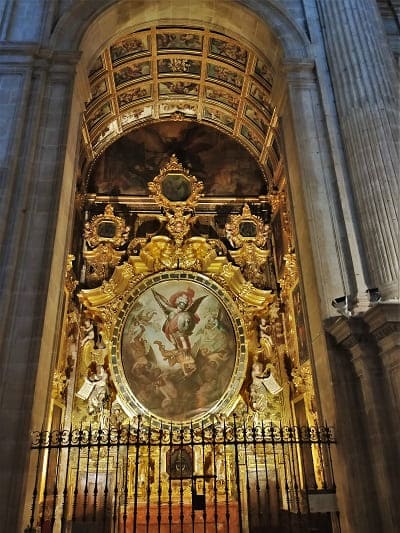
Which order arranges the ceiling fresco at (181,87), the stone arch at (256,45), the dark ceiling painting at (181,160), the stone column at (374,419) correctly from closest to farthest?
the stone column at (374,419) → the stone arch at (256,45) → the ceiling fresco at (181,87) → the dark ceiling painting at (181,160)

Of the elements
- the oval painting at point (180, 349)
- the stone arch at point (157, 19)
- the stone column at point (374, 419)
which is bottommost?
the stone column at point (374, 419)

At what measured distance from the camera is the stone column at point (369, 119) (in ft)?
23.2

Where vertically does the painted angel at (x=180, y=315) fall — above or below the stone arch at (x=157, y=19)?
below

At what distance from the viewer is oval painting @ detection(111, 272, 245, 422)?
11906mm

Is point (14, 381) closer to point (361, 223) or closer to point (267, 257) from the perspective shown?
point (361, 223)

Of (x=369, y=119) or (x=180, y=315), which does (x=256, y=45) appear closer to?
(x=369, y=119)

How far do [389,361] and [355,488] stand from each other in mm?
1675

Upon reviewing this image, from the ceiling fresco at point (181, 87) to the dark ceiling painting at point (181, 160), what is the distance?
442 mm

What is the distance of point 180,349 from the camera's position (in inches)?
493

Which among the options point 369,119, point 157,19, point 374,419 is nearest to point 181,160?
point 157,19

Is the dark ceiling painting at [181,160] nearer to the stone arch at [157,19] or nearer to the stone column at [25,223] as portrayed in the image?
the stone arch at [157,19]

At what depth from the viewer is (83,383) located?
1202cm

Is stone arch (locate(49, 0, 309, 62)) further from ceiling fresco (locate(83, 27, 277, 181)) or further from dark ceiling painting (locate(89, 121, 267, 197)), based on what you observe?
dark ceiling painting (locate(89, 121, 267, 197))

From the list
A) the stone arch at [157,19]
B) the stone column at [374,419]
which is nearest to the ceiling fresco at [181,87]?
the stone arch at [157,19]
